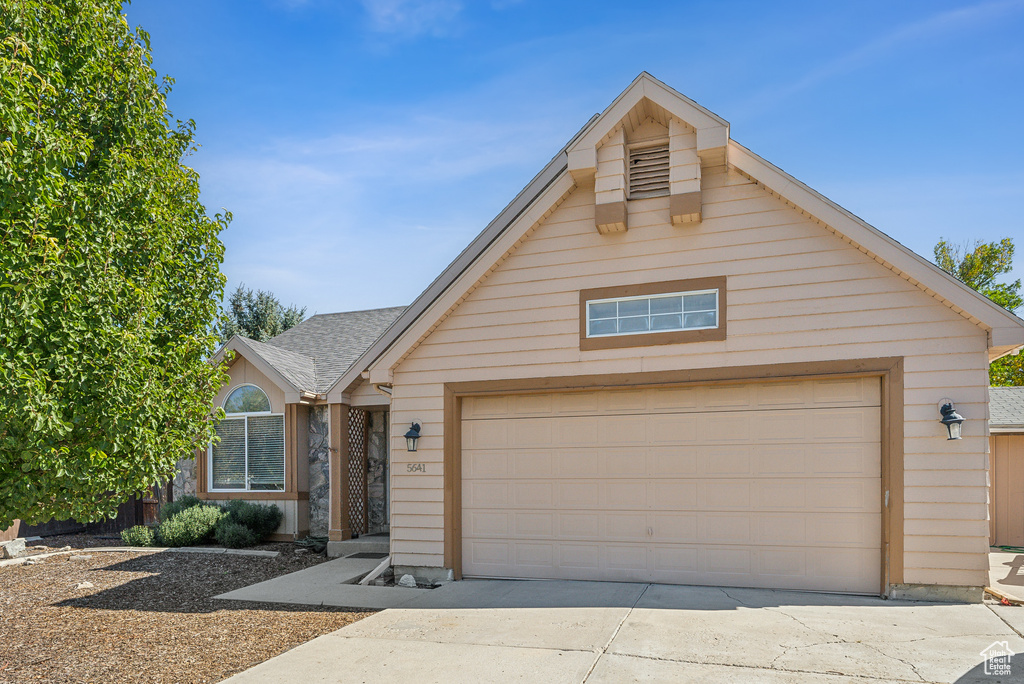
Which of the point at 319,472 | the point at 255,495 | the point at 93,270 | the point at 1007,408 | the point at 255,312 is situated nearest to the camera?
the point at 93,270

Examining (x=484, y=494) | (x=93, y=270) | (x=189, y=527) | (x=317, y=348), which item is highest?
(x=93, y=270)

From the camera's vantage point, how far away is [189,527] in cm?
1249

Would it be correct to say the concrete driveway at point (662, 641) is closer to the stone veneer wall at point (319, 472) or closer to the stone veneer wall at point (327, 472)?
the stone veneer wall at point (327, 472)

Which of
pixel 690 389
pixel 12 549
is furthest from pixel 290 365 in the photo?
pixel 690 389

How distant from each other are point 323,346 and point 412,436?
7.84m

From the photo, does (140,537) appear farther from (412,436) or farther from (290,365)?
(412,436)

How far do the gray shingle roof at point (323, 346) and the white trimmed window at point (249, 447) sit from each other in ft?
2.69

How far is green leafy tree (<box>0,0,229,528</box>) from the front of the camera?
5395mm

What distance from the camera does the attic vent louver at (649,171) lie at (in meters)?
8.34

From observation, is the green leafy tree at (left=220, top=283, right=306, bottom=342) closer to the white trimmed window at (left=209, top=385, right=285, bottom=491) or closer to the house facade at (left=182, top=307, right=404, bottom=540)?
the house facade at (left=182, top=307, right=404, bottom=540)

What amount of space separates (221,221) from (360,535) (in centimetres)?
691

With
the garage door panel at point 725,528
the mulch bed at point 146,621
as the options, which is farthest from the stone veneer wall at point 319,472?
the garage door panel at point 725,528

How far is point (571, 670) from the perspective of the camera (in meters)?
5.06

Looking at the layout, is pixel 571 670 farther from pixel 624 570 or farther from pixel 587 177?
pixel 587 177
